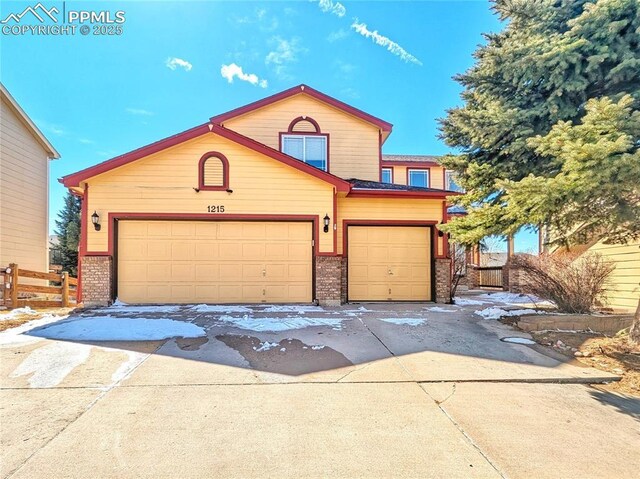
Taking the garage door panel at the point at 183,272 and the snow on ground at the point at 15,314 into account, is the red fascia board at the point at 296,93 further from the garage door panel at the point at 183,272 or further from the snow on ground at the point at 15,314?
the snow on ground at the point at 15,314

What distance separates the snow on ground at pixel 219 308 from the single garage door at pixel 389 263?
3378 millimetres

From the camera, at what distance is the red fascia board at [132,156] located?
9.20m

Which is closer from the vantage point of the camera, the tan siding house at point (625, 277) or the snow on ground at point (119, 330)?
the snow on ground at point (119, 330)

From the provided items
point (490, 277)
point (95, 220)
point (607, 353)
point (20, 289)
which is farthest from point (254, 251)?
point (490, 277)

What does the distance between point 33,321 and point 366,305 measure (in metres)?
7.82

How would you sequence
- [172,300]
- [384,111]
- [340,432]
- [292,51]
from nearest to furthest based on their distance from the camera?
[340,432] < [172,300] < [292,51] < [384,111]

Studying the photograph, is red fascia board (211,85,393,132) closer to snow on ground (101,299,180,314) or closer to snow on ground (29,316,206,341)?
snow on ground (101,299,180,314)

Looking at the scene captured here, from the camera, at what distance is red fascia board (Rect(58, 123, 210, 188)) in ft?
30.2

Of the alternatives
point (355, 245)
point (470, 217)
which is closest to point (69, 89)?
point (355, 245)

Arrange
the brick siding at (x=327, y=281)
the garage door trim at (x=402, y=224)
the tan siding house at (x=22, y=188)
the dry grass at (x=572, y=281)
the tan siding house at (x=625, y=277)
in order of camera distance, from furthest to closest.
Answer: the tan siding house at (x=22, y=188) → the garage door trim at (x=402, y=224) → the brick siding at (x=327, y=281) → the tan siding house at (x=625, y=277) → the dry grass at (x=572, y=281)

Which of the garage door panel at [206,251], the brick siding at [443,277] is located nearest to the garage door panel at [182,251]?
the garage door panel at [206,251]

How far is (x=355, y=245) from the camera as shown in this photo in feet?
35.0

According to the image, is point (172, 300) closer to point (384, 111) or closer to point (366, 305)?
point (366, 305)

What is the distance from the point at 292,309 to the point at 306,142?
7.18m
